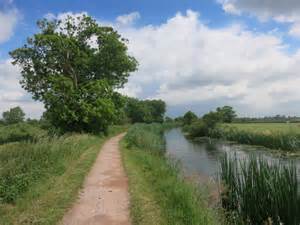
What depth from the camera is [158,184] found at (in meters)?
8.85

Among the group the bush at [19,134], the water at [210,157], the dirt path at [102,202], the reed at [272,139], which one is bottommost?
the water at [210,157]

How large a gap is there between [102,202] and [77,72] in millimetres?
25573

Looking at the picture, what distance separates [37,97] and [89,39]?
7.77 m

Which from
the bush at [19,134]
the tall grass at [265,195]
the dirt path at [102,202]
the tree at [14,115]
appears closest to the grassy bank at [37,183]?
the dirt path at [102,202]

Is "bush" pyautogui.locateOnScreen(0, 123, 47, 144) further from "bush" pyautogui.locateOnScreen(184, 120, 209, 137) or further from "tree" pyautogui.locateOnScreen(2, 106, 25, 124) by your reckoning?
"tree" pyautogui.locateOnScreen(2, 106, 25, 124)

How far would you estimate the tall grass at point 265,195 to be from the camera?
6.81 metres

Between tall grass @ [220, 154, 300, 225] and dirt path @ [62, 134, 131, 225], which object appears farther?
tall grass @ [220, 154, 300, 225]

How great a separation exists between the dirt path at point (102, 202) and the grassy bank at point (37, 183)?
0.88 feet

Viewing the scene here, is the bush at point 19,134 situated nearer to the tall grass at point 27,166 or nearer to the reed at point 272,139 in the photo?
the tall grass at point 27,166

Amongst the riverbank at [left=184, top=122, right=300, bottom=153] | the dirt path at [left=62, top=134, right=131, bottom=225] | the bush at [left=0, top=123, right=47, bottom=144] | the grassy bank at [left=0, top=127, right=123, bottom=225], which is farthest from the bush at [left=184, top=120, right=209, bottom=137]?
the dirt path at [left=62, top=134, right=131, bottom=225]

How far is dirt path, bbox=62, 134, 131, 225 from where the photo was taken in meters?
6.09

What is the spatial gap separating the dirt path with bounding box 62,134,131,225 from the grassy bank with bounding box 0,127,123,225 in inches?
10.5

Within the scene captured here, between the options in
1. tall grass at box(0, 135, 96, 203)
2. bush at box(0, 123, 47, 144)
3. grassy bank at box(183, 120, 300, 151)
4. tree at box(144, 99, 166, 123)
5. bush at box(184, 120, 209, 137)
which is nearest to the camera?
tall grass at box(0, 135, 96, 203)

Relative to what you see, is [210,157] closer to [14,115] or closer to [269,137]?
[269,137]
